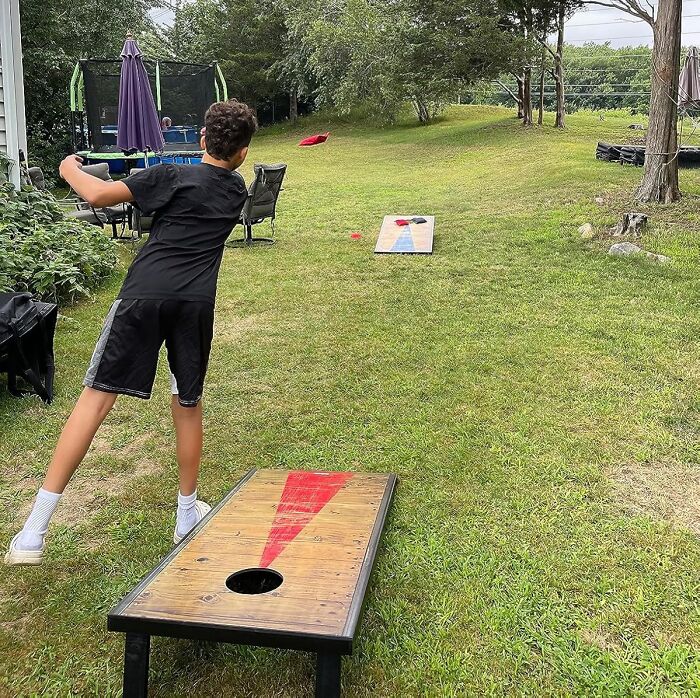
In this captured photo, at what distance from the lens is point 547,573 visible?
239cm

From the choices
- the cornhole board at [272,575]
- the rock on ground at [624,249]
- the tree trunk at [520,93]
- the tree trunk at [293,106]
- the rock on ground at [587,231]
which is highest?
the tree trunk at [293,106]

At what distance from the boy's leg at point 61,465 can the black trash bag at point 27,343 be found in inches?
A: 58.0

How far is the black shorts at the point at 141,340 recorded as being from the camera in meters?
2.28

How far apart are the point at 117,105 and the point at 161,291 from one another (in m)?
13.5

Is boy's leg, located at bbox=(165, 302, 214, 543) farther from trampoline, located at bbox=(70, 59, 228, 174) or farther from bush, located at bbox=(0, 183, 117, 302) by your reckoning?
trampoline, located at bbox=(70, 59, 228, 174)

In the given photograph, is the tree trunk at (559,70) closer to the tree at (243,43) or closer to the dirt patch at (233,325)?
the tree at (243,43)

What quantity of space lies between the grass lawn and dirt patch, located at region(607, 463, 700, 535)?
0.01 m

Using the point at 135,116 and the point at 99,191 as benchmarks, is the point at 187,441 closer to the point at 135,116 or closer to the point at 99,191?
the point at 99,191

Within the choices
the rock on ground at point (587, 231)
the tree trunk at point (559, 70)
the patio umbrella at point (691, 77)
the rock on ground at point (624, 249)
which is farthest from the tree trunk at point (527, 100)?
the rock on ground at point (624, 249)

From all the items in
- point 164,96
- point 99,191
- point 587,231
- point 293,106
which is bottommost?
point 587,231

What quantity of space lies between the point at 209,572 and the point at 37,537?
678mm

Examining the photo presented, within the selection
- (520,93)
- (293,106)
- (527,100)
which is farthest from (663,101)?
(293,106)

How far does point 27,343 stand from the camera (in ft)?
12.5

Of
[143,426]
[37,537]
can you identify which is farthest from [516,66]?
[37,537]
